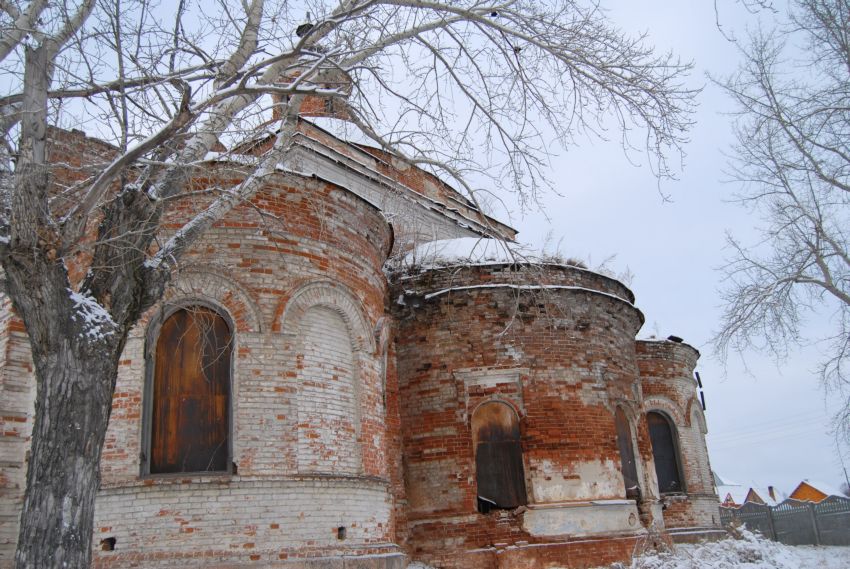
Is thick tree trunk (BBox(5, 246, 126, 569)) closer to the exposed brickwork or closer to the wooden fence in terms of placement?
the exposed brickwork

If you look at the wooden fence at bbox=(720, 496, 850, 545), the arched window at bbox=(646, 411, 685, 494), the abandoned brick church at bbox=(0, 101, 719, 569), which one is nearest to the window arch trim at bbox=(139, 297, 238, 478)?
the abandoned brick church at bbox=(0, 101, 719, 569)

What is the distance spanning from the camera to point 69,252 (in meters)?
5.75

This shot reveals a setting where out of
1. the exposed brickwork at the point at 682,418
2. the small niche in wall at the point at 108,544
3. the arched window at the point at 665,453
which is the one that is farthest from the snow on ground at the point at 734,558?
the small niche in wall at the point at 108,544

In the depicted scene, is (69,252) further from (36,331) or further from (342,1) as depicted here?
(342,1)

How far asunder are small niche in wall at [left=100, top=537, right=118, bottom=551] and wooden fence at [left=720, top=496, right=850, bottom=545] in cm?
1610

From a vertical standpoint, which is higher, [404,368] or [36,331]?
[404,368]

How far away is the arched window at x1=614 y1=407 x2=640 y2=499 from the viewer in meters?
12.6

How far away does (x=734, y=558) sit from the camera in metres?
12.8

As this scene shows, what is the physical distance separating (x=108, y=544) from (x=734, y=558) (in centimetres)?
1010

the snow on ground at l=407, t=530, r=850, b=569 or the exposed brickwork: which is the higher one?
the exposed brickwork

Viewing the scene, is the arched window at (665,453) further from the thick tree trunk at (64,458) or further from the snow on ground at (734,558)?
the thick tree trunk at (64,458)

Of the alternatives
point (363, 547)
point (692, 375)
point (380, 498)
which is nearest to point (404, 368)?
point (380, 498)

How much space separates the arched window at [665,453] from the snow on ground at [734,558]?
68.1 inches

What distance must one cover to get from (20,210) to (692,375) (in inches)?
652
